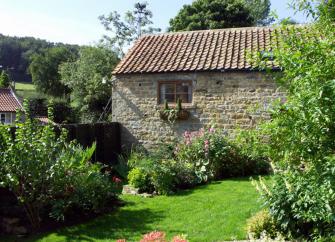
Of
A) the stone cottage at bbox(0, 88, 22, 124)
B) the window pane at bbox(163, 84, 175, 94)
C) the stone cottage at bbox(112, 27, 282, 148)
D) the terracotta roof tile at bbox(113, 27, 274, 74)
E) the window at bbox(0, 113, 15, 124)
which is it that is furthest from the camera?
the window at bbox(0, 113, 15, 124)

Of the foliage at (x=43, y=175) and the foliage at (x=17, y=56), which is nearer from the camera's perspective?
the foliage at (x=43, y=175)

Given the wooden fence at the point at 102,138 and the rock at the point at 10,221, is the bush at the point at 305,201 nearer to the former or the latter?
the rock at the point at 10,221

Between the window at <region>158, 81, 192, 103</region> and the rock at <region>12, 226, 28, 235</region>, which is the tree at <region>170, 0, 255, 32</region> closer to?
the window at <region>158, 81, 192, 103</region>

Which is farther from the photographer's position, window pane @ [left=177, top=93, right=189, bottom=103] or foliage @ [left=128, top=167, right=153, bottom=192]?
window pane @ [left=177, top=93, right=189, bottom=103]

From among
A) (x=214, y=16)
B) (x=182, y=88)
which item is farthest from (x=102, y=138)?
(x=214, y=16)

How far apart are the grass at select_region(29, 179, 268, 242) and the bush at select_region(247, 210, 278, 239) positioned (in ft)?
0.74

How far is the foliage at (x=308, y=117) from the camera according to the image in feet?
12.1

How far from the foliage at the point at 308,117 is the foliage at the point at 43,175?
4.41 meters

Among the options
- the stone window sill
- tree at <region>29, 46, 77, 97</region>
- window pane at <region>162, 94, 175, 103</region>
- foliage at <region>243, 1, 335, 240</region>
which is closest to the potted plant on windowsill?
the stone window sill

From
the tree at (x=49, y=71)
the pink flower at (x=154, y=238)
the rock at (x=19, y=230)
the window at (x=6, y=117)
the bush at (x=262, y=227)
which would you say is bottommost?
the rock at (x=19, y=230)

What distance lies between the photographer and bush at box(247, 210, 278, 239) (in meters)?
6.05

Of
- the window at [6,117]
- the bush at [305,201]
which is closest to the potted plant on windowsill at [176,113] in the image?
the bush at [305,201]

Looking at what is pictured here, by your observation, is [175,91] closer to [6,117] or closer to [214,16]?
[214,16]

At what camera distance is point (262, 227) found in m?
6.18
